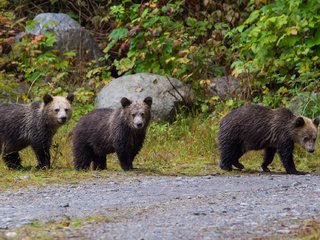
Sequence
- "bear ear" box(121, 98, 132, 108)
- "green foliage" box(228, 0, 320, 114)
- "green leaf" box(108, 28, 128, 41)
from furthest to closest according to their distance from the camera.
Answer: "green leaf" box(108, 28, 128, 41) → "green foliage" box(228, 0, 320, 114) → "bear ear" box(121, 98, 132, 108)

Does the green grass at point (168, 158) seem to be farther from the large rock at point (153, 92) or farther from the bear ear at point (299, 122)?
the bear ear at point (299, 122)

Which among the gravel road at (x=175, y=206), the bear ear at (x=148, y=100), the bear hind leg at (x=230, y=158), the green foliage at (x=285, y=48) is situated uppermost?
the green foliage at (x=285, y=48)

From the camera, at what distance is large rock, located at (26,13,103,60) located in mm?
20281

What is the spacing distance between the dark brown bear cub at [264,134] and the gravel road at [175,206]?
1.19 meters

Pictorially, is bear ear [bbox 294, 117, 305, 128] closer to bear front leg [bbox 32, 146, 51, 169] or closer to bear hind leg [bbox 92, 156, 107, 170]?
bear hind leg [bbox 92, 156, 107, 170]

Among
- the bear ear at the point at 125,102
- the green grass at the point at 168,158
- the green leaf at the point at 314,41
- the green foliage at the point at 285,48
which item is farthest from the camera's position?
the green leaf at the point at 314,41

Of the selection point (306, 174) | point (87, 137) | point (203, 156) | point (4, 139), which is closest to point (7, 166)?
point (4, 139)

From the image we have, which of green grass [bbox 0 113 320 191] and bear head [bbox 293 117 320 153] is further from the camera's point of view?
bear head [bbox 293 117 320 153]

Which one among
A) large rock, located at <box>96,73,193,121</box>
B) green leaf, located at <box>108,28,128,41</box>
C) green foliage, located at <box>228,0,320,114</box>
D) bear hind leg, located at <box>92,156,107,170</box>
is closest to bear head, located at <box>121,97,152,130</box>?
bear hind leg, located at <box>92,156,107,170</box>

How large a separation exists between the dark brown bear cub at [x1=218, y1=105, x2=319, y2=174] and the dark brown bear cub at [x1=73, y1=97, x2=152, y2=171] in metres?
1.26

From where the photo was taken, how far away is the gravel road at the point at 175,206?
711 centimetres

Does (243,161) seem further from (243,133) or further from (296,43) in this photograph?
(296,43)

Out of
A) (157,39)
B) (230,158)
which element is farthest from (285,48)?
(230,158)

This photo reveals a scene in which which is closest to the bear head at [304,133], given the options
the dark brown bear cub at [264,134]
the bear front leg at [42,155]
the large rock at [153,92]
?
the dark brown bear cub at [264,134]
